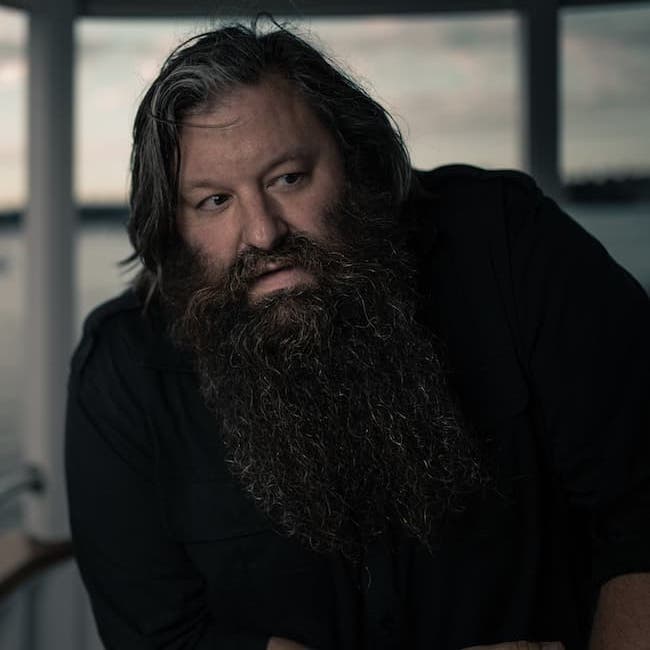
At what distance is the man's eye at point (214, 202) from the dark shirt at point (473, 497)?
0.33 metres

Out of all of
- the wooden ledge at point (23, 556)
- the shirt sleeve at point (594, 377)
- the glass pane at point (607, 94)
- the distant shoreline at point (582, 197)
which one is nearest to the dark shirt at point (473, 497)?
the shirt sleeve at point (594, 377)

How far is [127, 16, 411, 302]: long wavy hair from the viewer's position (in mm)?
1509

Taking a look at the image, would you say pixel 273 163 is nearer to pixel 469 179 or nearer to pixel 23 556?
pixel 469 179

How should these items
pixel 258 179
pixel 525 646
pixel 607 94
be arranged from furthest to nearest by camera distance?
pixel 607 94, pixel 258 179, pixel 525 646

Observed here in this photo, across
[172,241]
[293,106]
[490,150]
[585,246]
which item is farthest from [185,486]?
[490,150]

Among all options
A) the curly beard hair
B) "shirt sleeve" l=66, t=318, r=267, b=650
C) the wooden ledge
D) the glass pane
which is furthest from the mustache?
the glass pane

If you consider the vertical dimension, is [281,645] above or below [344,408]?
below

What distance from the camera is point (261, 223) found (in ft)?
4.65

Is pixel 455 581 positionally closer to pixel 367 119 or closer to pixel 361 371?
pixel 361 371

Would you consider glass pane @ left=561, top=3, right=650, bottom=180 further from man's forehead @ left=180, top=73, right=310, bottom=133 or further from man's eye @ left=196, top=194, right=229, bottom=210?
man's eye @ left=196, top=194, right=229, bottom=210

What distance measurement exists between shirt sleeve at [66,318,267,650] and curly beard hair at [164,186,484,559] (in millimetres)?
207

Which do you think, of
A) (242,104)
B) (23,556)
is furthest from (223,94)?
(23,556)

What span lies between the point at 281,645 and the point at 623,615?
0.54 meters

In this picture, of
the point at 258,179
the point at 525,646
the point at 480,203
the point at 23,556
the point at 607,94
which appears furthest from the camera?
the point at 607,94
